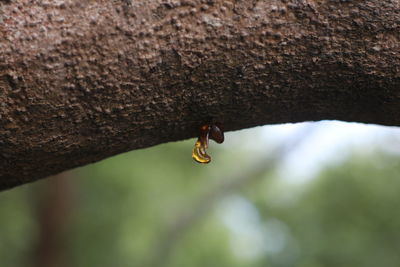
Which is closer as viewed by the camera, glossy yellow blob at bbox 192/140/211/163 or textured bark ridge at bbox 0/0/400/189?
textured bark ridge at bbox 0/0/400/189

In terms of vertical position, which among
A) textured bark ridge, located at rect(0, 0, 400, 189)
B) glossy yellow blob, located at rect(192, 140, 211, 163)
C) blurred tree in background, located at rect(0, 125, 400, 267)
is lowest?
blurred tree in background, located at rect(0, 125, 400, 267)

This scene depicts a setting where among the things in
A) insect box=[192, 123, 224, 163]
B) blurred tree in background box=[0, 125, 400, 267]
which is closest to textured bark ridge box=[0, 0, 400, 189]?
insect box=[192, 123, 224, 163]

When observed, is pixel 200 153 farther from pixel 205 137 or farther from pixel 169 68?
pixel 169 68

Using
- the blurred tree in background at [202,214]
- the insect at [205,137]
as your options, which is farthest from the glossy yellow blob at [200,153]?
the blurred tree in background at [202,214]

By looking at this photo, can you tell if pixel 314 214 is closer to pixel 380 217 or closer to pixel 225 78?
pixel 380 217

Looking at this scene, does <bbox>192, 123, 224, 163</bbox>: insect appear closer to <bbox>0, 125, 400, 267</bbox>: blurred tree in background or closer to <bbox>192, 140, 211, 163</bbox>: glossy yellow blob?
<bbox>192, 140, 211, 163</bbox>: glossy yellow blob

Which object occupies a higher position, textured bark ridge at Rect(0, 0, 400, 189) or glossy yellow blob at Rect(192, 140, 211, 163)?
textured bark ridge at Rect(0, 0, 400, 189)

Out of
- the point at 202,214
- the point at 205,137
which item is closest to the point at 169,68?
the point at 205,137

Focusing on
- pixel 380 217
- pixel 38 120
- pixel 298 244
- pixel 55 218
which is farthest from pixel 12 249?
pixel 38 120
